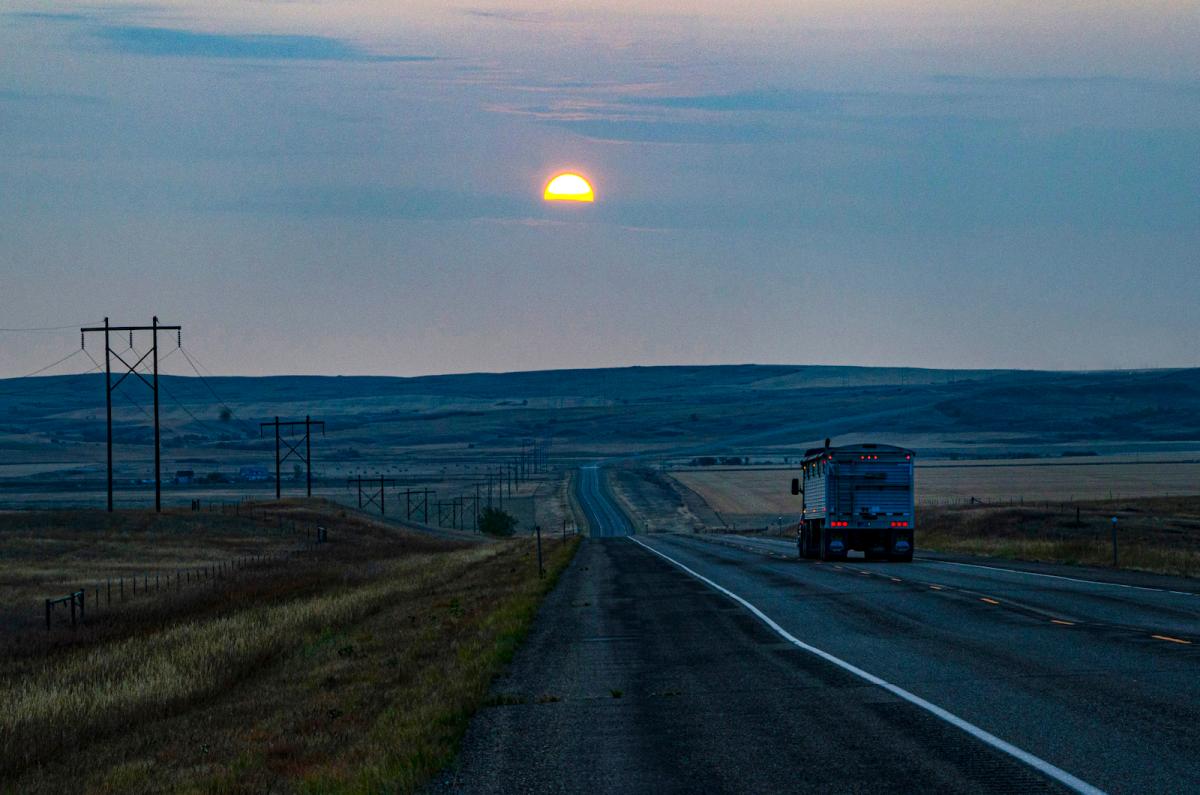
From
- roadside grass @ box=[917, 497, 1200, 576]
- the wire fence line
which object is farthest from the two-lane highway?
the wire fence line

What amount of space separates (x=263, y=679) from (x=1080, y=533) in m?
47.9

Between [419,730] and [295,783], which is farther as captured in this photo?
[419,730]

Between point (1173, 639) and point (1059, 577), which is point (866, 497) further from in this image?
point (1173, 639)

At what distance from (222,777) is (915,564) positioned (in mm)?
30651

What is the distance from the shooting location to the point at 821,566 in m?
39.8

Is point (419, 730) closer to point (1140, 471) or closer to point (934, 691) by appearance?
point (934, 691)

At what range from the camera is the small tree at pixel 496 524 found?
113562 mm

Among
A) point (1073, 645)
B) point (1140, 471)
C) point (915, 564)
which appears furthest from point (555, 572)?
point (1140, 471)

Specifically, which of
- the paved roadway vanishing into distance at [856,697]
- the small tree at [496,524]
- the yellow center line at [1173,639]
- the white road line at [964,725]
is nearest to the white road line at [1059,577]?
the paved roadway vanishing into distance at [856,697]

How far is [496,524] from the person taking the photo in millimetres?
114562

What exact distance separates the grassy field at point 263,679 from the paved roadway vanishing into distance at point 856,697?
35.7 inches

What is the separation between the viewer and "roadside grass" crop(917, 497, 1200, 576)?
131 feet

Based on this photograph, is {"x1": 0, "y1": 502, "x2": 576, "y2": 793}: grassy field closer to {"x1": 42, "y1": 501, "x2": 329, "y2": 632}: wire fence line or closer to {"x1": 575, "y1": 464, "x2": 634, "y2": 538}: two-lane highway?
{"x1": 42, "y1": 501, "x2": 329, "y2": 632}: wire fence line

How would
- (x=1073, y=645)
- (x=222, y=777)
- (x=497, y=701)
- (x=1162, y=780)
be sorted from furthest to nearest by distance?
(x=1073, y=645)
(x=497, y=701)
(x=222, y=777)
(x=1162, y=780)
